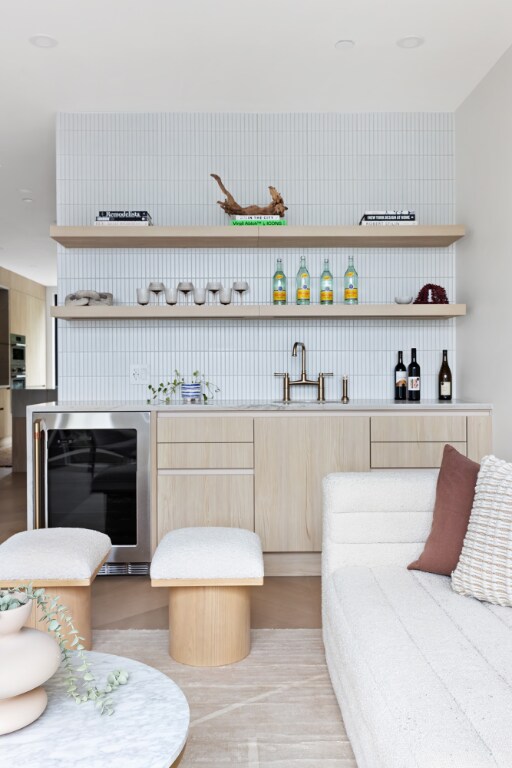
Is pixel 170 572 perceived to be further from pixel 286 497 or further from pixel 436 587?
pixel 286 497

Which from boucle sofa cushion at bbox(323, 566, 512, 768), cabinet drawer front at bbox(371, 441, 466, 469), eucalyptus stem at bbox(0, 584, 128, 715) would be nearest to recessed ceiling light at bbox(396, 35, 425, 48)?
cabinet drawer front at bbox(371, 441, 466, 469)

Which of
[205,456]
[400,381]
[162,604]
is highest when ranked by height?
[400,381]

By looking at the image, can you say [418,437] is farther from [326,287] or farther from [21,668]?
[21,668]

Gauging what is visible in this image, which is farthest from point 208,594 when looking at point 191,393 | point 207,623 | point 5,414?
point 5,414

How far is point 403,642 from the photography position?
60.0 inches

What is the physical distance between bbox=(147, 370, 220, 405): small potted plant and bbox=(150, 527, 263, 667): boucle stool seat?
5.20ft

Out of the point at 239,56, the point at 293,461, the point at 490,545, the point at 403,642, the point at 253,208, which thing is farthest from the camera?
the point at 253,208

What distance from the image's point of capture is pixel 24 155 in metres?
4.69

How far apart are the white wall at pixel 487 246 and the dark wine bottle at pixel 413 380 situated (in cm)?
28

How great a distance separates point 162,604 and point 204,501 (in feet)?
2.05

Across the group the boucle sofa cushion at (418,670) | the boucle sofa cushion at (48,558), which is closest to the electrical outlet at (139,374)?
the boucle sofa cushion at (48,558)

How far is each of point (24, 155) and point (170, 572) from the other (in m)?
3.68

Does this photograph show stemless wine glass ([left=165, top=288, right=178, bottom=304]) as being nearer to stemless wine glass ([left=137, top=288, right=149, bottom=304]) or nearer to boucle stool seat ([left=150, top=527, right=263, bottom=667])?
stemless wine glass ([left=137, top=288, right=149, bottom=304])

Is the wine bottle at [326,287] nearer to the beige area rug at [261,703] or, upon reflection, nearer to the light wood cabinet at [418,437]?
the light wood cabinet at [418,437]
